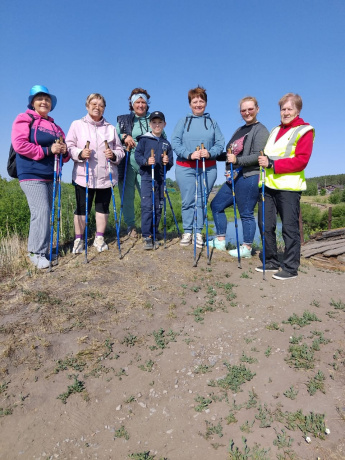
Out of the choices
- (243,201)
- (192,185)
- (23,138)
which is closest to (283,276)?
(243,201)

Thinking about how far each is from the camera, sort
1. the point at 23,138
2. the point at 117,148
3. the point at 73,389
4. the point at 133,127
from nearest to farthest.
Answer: the point at 73,389 → the point at 23,138 → the point at 117,148 → the point at 133,127

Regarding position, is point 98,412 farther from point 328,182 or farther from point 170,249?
point 328,182

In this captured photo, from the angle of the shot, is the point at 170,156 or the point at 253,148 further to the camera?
the point at 170,156

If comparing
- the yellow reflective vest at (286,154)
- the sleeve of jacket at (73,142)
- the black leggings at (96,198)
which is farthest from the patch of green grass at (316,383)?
the sleeve of jacket at (73,142)

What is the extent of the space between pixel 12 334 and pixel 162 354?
189 centimetres

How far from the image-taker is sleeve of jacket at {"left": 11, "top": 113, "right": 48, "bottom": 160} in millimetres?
5164

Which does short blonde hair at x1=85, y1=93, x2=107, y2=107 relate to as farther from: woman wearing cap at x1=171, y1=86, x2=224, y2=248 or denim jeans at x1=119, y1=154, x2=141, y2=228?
woman wearing cap at x1=171, y1=86, x2=224, y2=248

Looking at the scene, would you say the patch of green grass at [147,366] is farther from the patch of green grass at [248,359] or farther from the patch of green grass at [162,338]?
the patch of green grass at [248,359]

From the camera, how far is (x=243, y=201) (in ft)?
19.9

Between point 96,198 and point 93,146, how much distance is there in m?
0.99

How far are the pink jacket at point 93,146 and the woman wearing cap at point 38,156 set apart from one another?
0.22m

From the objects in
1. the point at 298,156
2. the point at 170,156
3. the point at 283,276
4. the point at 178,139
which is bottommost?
the point at 283,276

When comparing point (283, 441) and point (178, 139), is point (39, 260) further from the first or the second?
point (283, 441)

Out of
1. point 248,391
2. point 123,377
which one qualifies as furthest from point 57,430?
point 248,391
